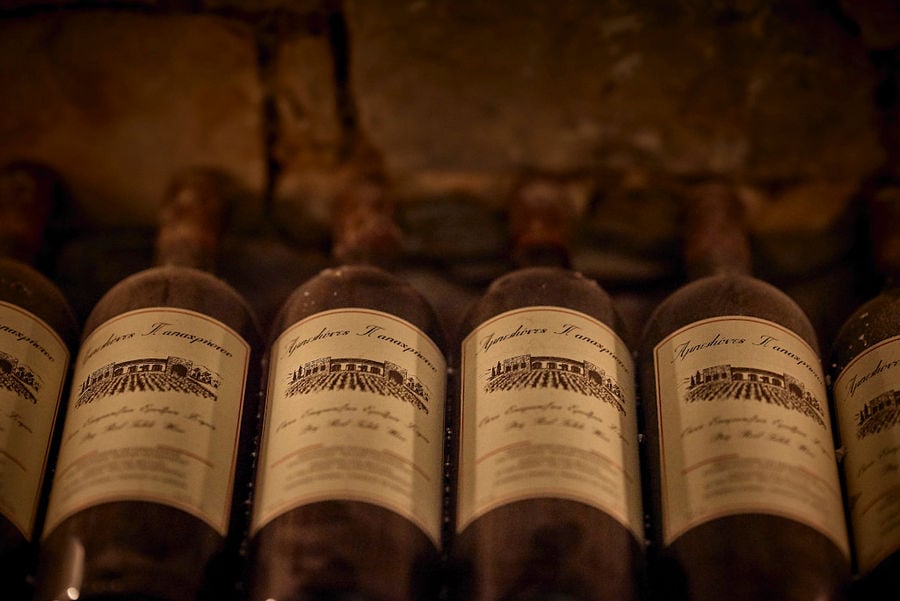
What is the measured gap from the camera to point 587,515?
937 mm

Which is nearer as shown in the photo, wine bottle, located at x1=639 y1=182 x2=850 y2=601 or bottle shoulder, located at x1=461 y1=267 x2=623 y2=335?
wine bottle, located at x1=639 y1=182 x2=850 y2=601

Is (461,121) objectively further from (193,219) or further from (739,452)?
Answer: (739,452)

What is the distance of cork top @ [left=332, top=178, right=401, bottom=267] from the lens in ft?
3.85

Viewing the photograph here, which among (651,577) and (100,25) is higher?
(100,25)

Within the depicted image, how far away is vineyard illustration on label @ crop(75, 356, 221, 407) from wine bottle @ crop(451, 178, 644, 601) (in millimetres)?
224

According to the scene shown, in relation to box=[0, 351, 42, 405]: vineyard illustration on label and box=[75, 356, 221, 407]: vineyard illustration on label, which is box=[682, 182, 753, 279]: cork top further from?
box=[0, 351, 42, 405]: vineyard illustration on label

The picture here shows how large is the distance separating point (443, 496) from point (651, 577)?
0.61 ft

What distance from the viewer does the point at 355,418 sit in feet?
3.22

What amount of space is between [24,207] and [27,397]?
0.27m

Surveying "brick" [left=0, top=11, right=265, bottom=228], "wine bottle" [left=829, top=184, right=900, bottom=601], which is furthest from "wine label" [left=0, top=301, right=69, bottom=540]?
"wine bottle" [left=829, top=184, right=900, bottom=601]

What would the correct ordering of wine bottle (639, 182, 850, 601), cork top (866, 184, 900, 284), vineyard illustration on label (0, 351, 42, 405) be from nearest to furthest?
wine bottle (639, 182, 850, 601) < vineyard illustration on label (0, 351, 42, 405) < cork top (866, 184, 900, 284)

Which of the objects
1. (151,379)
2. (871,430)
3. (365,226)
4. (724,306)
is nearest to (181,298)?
(151,379)

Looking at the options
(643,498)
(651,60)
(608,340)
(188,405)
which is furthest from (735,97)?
(188,405)

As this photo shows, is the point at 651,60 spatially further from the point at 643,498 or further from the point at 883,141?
the point at 643,498
